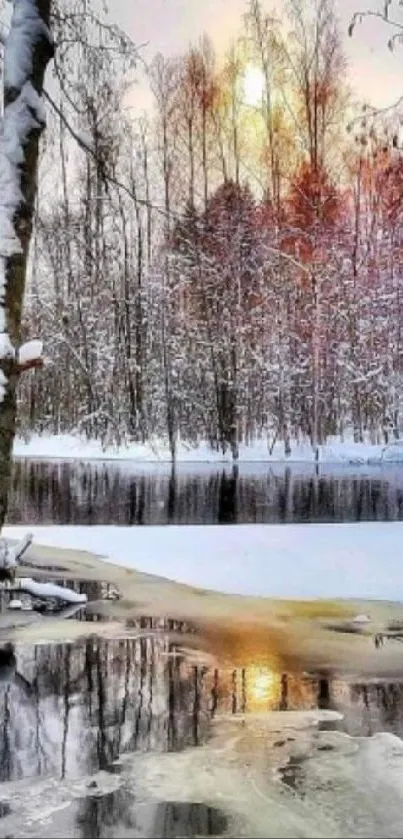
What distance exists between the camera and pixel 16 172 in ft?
13.2

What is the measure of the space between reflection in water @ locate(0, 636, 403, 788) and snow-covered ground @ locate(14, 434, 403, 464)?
21306 millimetres

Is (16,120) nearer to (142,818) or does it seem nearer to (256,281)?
(142,818)

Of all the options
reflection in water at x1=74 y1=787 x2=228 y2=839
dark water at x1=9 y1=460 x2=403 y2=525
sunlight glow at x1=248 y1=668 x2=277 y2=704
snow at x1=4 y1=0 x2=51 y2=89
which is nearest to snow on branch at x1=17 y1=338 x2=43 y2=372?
snow at x1=4 y1=0 x2=51 y2=89

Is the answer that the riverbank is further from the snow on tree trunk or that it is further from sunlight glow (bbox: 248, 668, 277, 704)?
the snow on tree trunk

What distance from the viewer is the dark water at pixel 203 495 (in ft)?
52.2

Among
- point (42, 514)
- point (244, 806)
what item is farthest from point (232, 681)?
point (42, 514)

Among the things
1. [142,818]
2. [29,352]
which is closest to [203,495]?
[29,352]

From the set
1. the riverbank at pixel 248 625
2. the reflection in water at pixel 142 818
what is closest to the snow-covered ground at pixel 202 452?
the riverbank at pixel 248 625

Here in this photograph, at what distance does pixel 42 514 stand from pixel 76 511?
686 millimetres

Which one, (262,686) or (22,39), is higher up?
(22,39)

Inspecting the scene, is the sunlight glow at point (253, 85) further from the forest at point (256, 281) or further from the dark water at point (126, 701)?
the dark water at point (126, 701)

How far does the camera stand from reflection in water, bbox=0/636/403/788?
4.59 metres

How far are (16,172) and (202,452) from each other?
28530mm

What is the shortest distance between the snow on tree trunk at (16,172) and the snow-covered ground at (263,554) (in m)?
5.47
